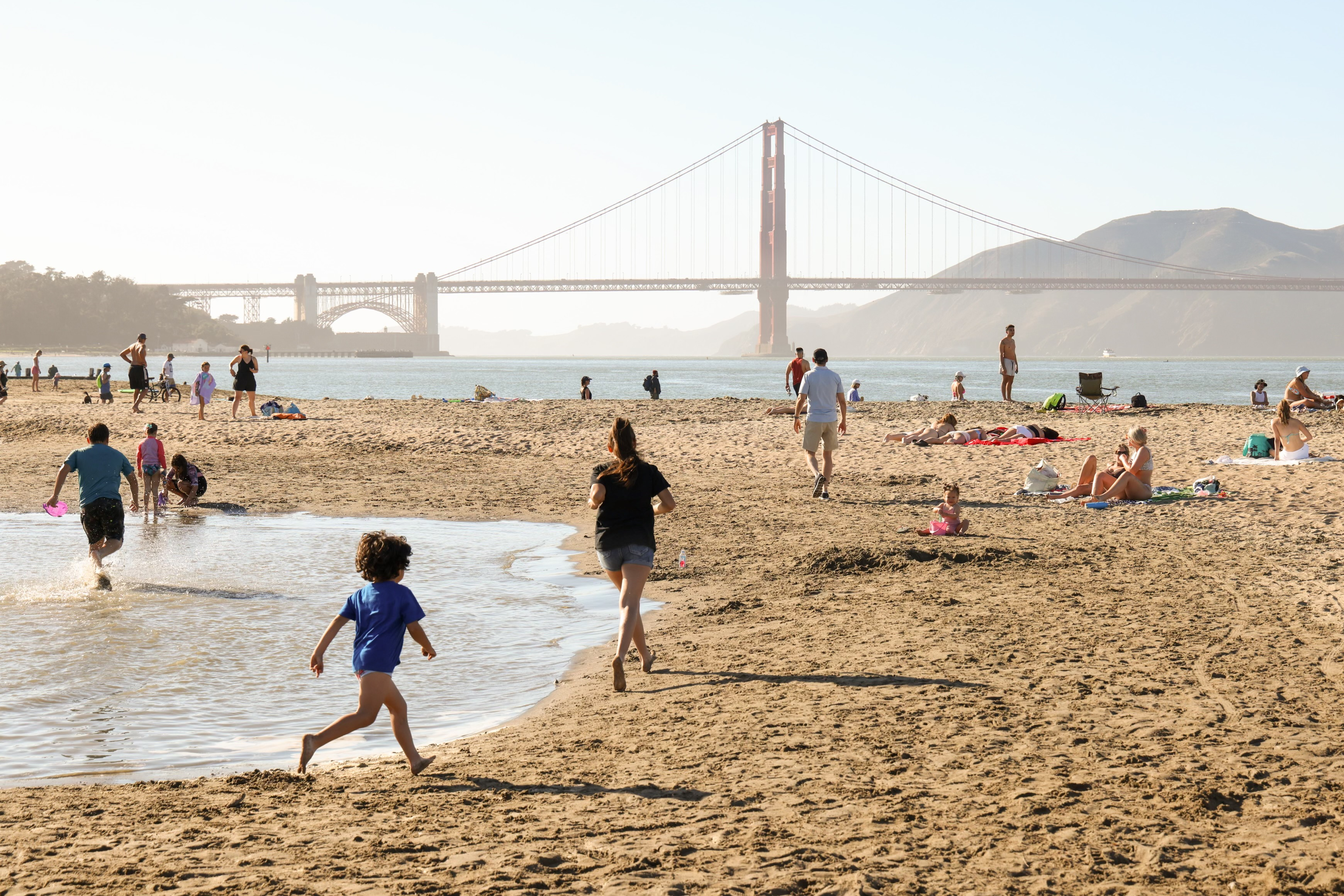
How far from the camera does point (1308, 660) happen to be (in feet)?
18.7

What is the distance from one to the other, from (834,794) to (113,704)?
3464mm

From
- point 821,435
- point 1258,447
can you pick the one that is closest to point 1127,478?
point 821,435

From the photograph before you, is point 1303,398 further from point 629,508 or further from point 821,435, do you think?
point 629,508

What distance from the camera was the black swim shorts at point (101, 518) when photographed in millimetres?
7969

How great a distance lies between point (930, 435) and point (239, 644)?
39.0ft

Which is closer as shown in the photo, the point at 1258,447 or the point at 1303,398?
the point at 1258,447

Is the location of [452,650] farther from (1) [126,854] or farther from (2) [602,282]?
(2) [602,282]

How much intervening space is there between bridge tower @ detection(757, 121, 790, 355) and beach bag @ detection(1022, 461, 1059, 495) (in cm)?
8953

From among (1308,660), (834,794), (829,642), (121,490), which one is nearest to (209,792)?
(834,794)

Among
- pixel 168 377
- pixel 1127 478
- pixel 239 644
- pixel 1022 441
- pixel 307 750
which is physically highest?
pixel 168 377

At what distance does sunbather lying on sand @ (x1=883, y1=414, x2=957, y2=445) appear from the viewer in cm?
1680

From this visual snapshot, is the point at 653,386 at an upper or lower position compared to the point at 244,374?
lower

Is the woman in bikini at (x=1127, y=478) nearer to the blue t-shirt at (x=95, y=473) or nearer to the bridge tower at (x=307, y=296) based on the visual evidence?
the blue t-shirt at (x=95, y=473)

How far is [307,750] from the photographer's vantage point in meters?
4.38
